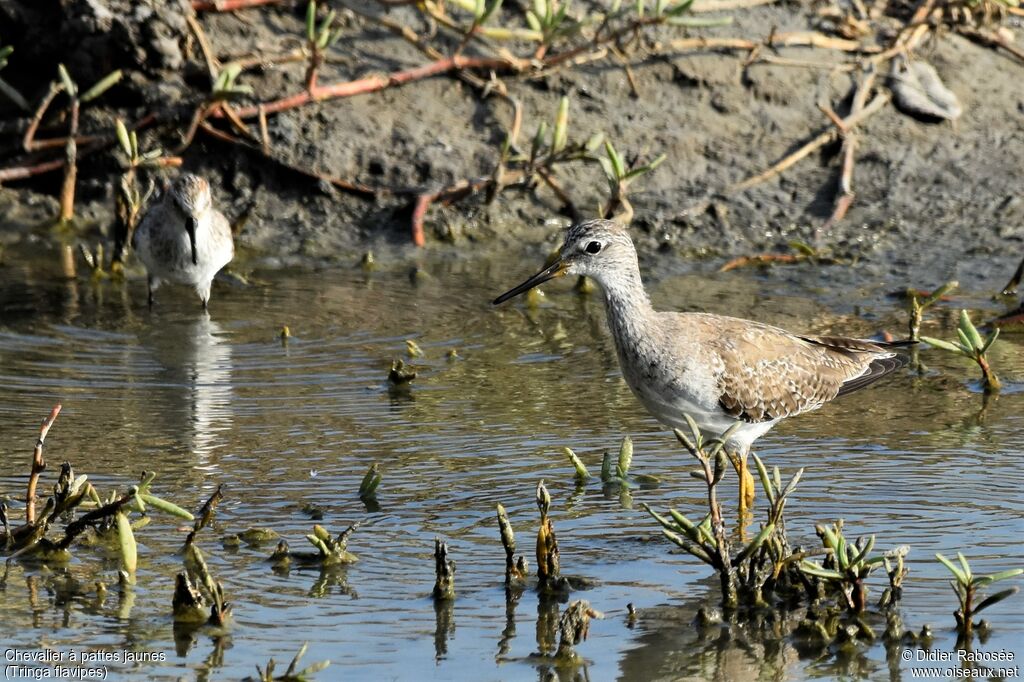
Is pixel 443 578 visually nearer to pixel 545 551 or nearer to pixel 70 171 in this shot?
pixel 545 551

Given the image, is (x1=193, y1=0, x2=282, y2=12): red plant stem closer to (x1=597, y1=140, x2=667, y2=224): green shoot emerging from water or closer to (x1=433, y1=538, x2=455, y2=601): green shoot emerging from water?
(x1=597, y1=140, x2=667, y2=224): green shoot emerging from water

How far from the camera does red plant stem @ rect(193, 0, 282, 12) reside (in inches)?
467

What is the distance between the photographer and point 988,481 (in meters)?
6.93

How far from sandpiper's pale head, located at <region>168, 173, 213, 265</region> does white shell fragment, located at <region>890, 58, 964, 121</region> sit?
539cm

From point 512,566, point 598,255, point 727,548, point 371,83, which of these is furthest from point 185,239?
point 727,548

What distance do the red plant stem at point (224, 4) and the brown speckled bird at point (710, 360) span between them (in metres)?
5.38

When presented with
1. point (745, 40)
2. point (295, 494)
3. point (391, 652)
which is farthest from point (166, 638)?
point (745, 40)

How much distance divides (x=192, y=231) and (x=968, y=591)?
6418 mm

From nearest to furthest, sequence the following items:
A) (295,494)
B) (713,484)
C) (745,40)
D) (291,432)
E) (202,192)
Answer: (713,484)
(295,494)
(291,432)
(202,192)
(745,40)

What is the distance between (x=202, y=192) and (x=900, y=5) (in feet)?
19.5

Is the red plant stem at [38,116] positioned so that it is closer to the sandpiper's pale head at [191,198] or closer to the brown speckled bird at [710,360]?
the sandpiper's pale head at [191,198]

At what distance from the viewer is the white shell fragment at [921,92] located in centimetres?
1207

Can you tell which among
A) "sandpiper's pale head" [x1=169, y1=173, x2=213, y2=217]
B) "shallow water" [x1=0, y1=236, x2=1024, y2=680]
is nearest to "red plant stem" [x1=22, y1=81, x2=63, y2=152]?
"shallow water" [x1=0, y1=236, x2=1024, y2=680]

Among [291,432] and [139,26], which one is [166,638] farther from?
[139,26]
